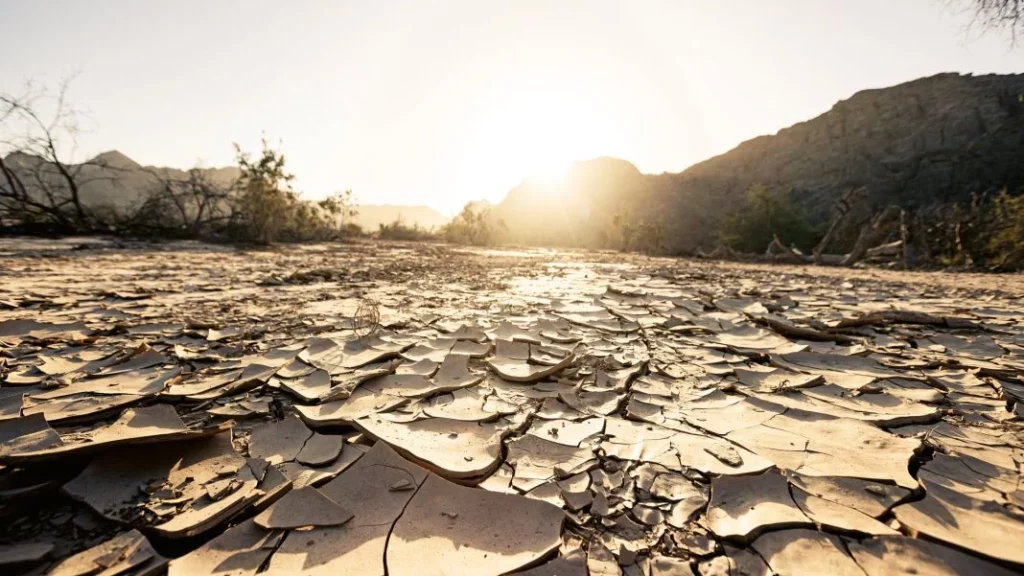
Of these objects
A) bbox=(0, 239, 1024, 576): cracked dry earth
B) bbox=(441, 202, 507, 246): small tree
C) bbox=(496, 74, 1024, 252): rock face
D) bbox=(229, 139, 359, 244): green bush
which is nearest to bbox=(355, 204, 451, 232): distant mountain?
bbox=(496, 74, 1024, 252): rock face

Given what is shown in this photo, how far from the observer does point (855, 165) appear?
27.8m

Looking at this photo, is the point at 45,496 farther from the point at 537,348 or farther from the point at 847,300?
the point at 847,300

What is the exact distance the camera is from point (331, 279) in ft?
12.8

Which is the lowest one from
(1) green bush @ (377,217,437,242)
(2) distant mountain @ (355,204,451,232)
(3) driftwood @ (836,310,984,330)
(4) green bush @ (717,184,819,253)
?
(3) driftwood @ (836,310,984,330)

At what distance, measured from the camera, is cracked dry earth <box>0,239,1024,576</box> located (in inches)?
28.9

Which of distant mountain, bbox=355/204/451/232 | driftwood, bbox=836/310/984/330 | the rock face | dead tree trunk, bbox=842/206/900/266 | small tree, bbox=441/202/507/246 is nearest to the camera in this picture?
driftwood, bbox=836/310/984/330

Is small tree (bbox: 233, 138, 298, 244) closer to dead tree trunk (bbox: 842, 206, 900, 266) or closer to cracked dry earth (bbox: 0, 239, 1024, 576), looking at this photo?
cracked dry earth (bbox: 0, 239, 1024, 576)

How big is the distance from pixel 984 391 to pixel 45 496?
2.67 m

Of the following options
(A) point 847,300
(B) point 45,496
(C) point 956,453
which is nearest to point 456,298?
(B) point 45,496

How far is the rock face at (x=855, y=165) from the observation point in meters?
24.3

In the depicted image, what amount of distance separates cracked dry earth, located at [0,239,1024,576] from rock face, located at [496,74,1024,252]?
1735cm

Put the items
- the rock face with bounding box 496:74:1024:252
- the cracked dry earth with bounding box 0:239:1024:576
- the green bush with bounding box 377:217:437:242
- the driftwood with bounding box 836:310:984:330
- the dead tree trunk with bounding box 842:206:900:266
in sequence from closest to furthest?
1. the cracked dry earth with bounding box 0:239:1024:576
2. the driftwood with bounding box 836:310:984:330
3. the dead tree trunk with bounding box 842:206:900:266
4. the green bush with bounding box 377:217:437:242
5. the rock face with bounding box 496:74:1024:252

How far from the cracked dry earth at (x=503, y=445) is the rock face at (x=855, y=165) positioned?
17.3 meters

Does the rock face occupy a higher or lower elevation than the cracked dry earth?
higher
